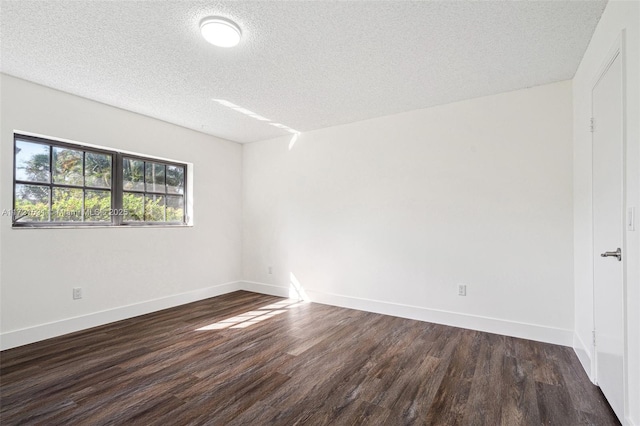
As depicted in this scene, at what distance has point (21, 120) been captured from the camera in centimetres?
291

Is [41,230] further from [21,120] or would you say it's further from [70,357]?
[70,357]

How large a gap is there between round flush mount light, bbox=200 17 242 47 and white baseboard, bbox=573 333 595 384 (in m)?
3.59

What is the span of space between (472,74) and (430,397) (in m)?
2.75

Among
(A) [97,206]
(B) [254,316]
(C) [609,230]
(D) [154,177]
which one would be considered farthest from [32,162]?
(C) [609,230]

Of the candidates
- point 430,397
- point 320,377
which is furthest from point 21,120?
point 430,397

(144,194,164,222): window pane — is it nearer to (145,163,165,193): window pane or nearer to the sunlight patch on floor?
(145,163,165,193): window pane

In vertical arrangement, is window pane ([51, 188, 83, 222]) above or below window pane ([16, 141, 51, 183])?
below

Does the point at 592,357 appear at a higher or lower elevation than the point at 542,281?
lower

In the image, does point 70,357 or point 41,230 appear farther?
point 41,230

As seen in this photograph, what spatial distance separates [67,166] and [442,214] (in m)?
4.25

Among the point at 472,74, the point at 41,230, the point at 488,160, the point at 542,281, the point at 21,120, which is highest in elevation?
the point at 472,74

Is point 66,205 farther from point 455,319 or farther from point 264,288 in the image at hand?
point 455,319

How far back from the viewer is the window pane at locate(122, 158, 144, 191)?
383 centimetres

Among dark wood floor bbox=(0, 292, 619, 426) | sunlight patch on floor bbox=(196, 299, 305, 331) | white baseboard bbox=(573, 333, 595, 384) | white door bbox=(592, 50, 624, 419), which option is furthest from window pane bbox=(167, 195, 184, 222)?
white baseboard bbox=(573, 333, 595, 384)
